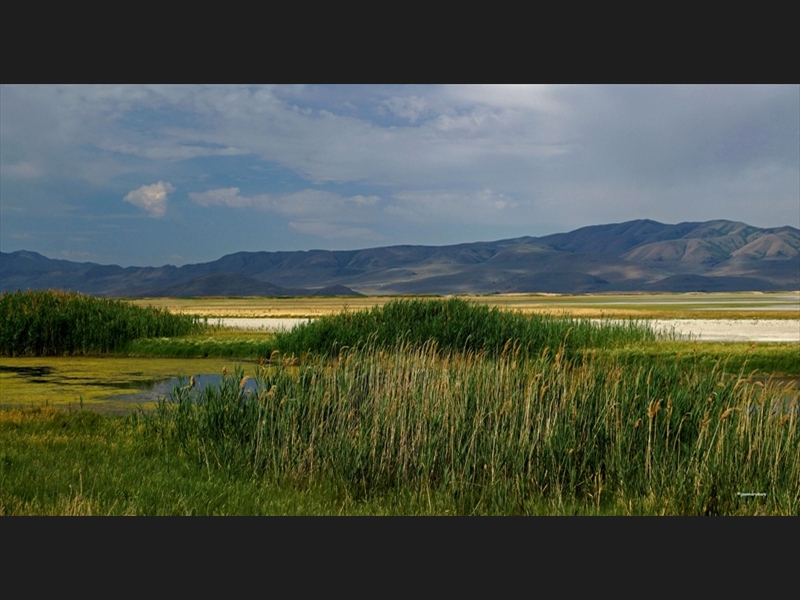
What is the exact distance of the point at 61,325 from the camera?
103ft

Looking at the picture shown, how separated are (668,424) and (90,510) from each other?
24.6 ft

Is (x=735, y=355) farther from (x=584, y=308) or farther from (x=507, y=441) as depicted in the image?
(x=584, y=308)

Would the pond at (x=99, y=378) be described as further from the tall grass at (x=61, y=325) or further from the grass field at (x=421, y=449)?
the grass field at (x=421, y=449)

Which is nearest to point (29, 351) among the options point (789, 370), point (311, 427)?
point (311, 427)

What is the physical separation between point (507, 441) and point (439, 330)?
15.1m

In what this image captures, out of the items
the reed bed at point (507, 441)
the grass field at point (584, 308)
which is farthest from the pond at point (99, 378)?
the grass field at point (584, 308)

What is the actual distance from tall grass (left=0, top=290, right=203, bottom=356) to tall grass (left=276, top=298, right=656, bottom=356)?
7.53 meters

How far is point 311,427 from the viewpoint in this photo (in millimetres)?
11984

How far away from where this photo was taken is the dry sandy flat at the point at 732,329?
117 ft

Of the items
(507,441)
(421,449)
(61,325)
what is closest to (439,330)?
(421,449)

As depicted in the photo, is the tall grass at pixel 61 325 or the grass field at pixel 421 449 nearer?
the grass field at pixel 421 449

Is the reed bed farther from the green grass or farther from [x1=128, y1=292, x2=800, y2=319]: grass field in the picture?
[x1=128, y1=292, x2=800, y2=319]: grass field

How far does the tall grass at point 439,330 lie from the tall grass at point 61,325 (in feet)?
A: 24.7

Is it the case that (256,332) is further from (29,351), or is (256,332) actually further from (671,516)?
(671,516)
